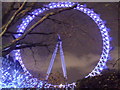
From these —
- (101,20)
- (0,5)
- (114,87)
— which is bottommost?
(114,87)

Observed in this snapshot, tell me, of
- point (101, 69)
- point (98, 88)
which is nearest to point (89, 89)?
point (98, 88)

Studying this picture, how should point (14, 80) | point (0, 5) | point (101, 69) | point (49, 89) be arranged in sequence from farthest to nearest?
1. point (49, 89)
2. point (101, 69)
3. point (14, 80)
4. point (0, 5)

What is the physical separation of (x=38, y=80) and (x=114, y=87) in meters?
7.05

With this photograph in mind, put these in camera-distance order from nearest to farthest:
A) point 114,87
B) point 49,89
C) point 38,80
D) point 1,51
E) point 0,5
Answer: point 1,51
point 0,5
point 114,87
point 38,80
point 49,89

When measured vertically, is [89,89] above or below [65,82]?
below

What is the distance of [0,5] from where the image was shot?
683cm

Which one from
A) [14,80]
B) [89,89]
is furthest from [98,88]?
[14,80]

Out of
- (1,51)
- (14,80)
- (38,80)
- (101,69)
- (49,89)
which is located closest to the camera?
(1,51)

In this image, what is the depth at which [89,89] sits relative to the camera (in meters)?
10.1

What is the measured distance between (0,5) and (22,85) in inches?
324

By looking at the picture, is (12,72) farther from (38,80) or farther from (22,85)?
(38,80)

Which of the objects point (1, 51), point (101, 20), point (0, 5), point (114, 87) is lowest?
point (114, 87)

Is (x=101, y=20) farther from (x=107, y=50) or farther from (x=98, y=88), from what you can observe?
(x=98, y=88)

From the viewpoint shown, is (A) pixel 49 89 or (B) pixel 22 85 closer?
(B) pixel 22 85
